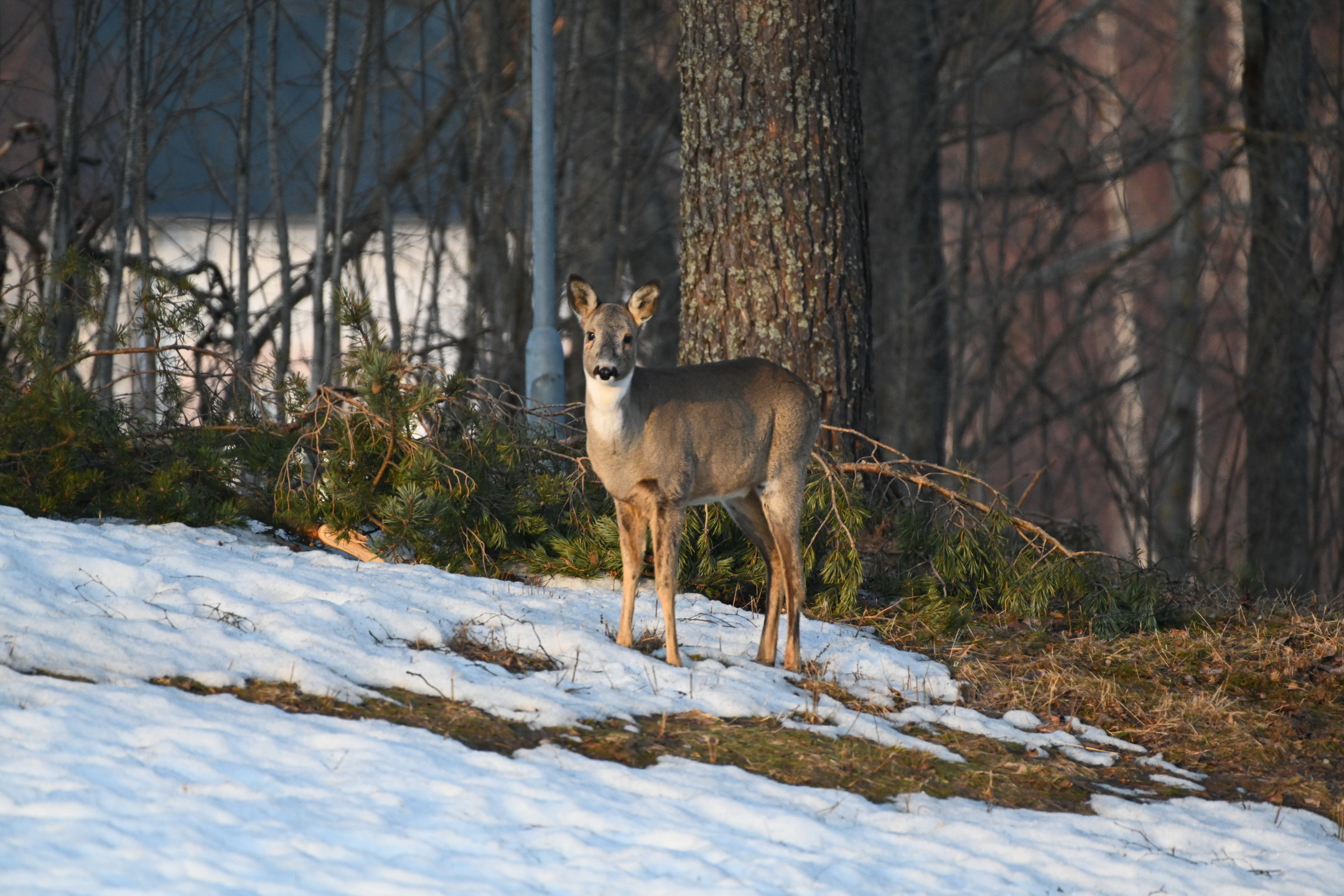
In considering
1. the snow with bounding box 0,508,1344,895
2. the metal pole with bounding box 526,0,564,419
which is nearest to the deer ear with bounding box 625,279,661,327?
the snow with bounding box 0,508,1344,895

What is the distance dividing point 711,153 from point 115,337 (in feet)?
12.3

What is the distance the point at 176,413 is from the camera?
26.5ft

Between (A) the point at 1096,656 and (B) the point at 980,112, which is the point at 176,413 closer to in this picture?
(A) the point at 1096,656

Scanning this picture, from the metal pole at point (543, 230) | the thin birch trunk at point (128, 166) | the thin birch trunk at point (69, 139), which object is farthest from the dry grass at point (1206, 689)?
the thin birch trunk at point (69, 139)

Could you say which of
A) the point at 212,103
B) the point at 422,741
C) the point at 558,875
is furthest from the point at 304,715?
the point at 212,103

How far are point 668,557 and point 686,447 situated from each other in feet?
1.56

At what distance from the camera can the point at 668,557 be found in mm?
5758

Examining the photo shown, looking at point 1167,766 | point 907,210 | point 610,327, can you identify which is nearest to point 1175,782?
point 1167,766

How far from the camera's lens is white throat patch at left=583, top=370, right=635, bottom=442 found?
5.56m

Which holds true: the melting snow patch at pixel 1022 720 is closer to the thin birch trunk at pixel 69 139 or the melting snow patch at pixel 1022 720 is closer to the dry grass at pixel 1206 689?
the dry grass at pixel 1206 689

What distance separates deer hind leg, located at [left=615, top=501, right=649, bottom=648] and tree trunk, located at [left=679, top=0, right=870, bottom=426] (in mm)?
2462

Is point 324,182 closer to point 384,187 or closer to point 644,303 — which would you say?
point 384,187

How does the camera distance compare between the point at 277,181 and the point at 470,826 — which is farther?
the point at 277,181

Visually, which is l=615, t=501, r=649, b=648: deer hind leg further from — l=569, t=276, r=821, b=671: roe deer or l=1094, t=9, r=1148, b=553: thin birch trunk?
l=1094, t=9, r=1148, b=553: thin birch trunk
